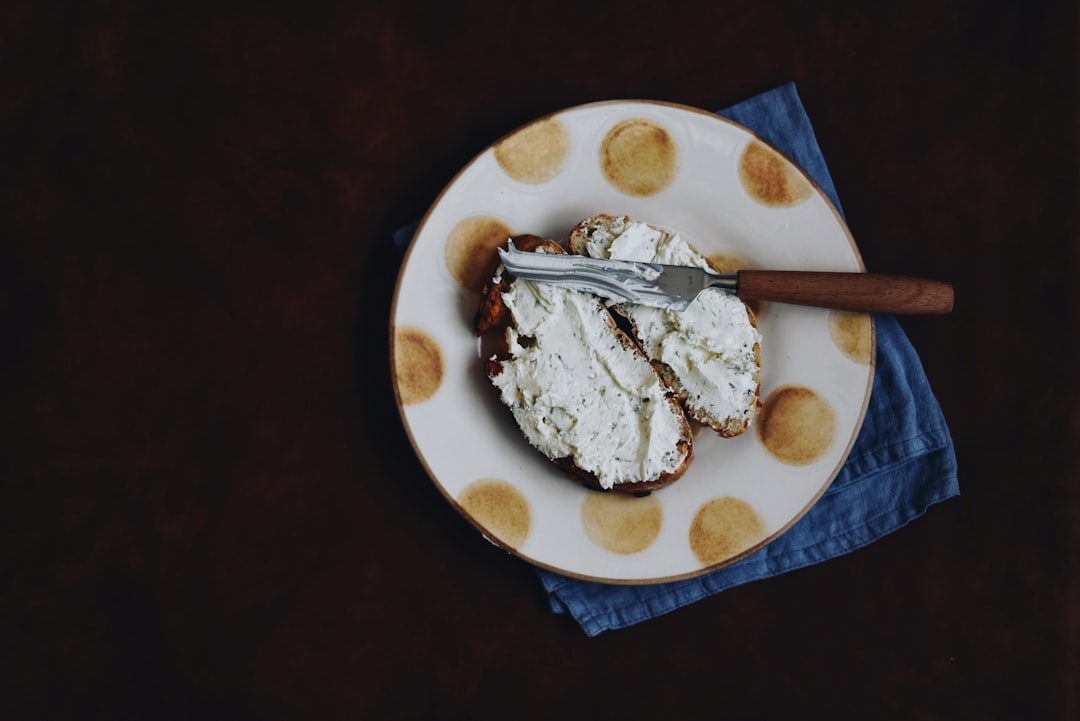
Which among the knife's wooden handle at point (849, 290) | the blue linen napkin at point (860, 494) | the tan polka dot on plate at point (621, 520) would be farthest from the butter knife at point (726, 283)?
the tan polka dot on plate at point (621, 520)

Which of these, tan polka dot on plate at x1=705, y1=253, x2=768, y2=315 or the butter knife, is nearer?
the butter knife

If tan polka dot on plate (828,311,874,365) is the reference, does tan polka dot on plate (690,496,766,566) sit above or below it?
below

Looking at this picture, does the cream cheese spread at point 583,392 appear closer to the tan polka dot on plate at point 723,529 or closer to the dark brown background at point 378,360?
the tan polka dot on plate at point 723,529

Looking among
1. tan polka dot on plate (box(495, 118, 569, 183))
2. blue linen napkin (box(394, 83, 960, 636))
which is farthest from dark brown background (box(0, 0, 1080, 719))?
tan polka dot on plate (box(495, 118, 569, 183))

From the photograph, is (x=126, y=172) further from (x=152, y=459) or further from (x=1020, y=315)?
(x=1020, y=315)

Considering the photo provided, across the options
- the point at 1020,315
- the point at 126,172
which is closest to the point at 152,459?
the point at 126,172

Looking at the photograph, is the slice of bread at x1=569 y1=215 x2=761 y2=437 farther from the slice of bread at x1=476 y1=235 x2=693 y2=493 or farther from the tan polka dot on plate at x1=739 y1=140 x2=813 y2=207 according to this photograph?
the tan polka dot on plate at x1=739 y1=140 x2=813 y2=207

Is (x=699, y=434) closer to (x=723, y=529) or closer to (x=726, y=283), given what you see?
(x=723, y=529)
